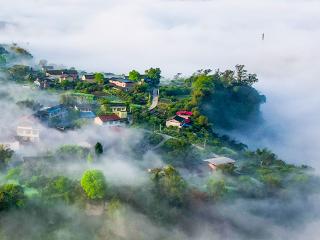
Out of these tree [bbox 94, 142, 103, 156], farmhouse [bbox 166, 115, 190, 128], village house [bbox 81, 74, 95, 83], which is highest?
village house [bbox 81, 74, 95, 83]

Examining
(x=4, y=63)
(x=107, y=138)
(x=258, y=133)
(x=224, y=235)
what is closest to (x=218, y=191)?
(x=224, y=235)

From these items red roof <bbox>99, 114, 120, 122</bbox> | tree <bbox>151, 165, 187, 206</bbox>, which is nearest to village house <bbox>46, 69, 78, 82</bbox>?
red roof <bbox>99, 114, 120, 122</bbox>

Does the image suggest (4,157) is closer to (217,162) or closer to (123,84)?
(217,162)

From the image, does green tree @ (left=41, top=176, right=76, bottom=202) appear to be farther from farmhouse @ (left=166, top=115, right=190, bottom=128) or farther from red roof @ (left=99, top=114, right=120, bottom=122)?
farmhouse @ (left=166, top=115, right=190, bottom=128)

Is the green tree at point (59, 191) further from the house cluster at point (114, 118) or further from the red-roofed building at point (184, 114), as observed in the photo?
the red-roofed building at point (184, 114)

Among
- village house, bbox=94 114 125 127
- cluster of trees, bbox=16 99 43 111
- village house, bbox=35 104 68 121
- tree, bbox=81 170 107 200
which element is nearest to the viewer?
tree, bbox=81 170 107 200

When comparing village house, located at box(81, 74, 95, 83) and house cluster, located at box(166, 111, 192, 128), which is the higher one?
village house, located at box(81, 74, 95, 83)
